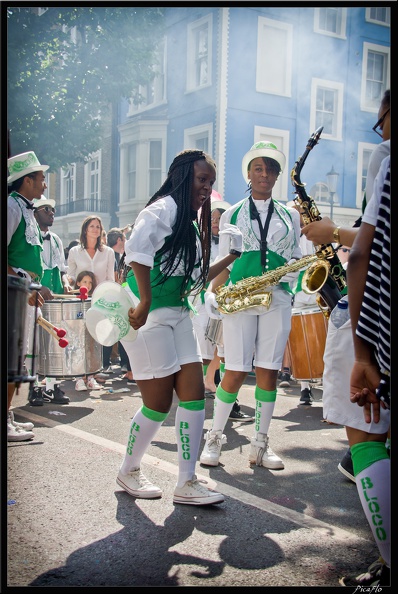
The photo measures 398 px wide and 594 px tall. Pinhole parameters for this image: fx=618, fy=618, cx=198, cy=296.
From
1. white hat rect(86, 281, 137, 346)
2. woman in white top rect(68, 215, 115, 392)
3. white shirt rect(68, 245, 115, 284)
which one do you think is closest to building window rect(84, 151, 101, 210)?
woman in white top rect(68, 215, 115, 392)

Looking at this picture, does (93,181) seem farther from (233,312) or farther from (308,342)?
(308,342)


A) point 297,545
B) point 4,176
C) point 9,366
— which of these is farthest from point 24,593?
point 4,176

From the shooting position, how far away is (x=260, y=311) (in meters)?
4.50

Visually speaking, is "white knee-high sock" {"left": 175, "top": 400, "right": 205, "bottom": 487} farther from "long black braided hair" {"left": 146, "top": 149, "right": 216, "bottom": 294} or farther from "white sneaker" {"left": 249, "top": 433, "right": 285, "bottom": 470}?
"white sneaker" {"left": 249, "top": 433, "right": 285, "bottom": 470}

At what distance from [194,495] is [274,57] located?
2881 mm

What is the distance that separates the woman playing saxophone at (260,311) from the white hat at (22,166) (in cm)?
152

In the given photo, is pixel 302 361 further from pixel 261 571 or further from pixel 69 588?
pixel 69 588

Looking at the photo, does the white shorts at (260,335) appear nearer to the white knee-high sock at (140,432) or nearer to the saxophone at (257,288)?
the saxophone at (257,288)

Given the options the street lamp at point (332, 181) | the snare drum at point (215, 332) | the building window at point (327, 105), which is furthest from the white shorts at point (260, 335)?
the street lamp at point (332, 181)

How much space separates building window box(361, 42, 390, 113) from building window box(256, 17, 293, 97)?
0.47m

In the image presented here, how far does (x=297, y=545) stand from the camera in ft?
9.90

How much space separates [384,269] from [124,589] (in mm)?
1602

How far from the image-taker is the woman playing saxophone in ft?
14.8

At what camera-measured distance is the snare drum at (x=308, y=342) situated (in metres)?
6.20
